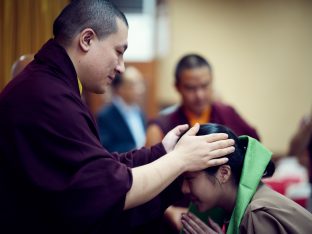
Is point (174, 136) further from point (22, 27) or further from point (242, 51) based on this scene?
point (242, 51)

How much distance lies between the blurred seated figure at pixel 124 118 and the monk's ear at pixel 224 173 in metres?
2.33

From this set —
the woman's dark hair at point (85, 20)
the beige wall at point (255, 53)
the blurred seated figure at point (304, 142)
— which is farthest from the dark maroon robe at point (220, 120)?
the beige wall at point (255, 53)

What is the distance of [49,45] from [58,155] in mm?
423

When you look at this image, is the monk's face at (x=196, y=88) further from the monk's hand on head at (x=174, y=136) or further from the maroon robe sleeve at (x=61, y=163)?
the maroon robe sleeve at (x=61, y=163)

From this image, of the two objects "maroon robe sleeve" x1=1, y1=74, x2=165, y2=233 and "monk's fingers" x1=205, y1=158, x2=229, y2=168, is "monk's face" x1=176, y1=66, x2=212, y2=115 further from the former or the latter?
"maroon robe sleeve" x1=1, y1=74, x2=165, y2=233

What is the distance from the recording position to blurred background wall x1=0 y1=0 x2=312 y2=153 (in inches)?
228

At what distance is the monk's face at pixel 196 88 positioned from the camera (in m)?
2.74

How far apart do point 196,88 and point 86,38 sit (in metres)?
1.21

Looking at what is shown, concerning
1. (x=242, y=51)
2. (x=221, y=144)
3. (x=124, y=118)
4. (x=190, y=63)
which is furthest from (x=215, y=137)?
(x=242, y=51)

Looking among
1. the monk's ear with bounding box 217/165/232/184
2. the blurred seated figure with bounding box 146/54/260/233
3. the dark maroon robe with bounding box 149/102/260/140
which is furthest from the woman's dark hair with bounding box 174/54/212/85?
the monk's ear with bounding box 217/165/232/184

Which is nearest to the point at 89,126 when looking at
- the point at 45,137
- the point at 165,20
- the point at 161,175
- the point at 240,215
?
the point at 45,137

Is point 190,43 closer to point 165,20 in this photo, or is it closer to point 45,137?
point 165,20

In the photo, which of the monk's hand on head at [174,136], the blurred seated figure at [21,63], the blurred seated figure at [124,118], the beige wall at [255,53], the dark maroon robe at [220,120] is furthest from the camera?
the beige wall at [255,53]

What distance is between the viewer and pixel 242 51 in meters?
5.91
